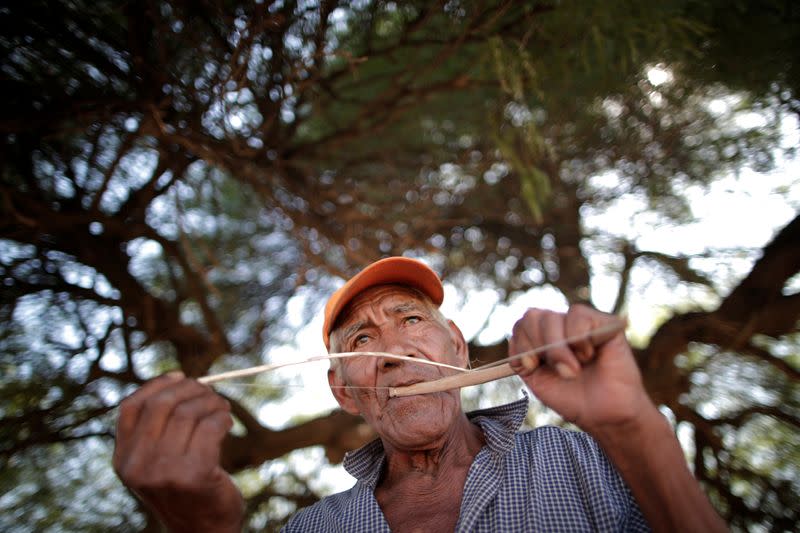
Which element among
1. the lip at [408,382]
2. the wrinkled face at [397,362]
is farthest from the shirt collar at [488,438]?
the lip at [408,382]

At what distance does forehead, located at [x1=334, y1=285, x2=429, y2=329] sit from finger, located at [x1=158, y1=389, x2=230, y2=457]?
733 millimetres

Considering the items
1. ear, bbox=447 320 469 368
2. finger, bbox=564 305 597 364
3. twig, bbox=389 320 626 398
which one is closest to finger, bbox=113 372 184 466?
twig, bbox=389 320 626 398

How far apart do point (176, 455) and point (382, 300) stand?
0.90 m

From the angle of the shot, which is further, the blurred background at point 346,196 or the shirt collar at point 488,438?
the blurred background at point 346,196

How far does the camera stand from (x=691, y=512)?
1120 millimetres

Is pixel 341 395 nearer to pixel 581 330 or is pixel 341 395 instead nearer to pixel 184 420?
pixel 184 420

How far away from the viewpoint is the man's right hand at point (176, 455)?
3.93 ft

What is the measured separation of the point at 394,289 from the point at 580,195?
273 centimetres

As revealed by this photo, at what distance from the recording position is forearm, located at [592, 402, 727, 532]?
1.12 metres

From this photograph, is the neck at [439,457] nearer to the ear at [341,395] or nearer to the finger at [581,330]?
the ear at [341,395]

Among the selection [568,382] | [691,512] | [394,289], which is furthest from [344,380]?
[691,512]

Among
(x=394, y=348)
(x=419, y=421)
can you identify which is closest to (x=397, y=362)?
(x=394, y=348)

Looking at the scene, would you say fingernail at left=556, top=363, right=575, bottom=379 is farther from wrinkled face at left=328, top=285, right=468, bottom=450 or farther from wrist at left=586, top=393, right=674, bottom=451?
wrinkled face at left=328, top=285, right=468, bottom=450

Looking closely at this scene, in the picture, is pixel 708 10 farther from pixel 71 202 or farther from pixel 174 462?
pixel 71 202
